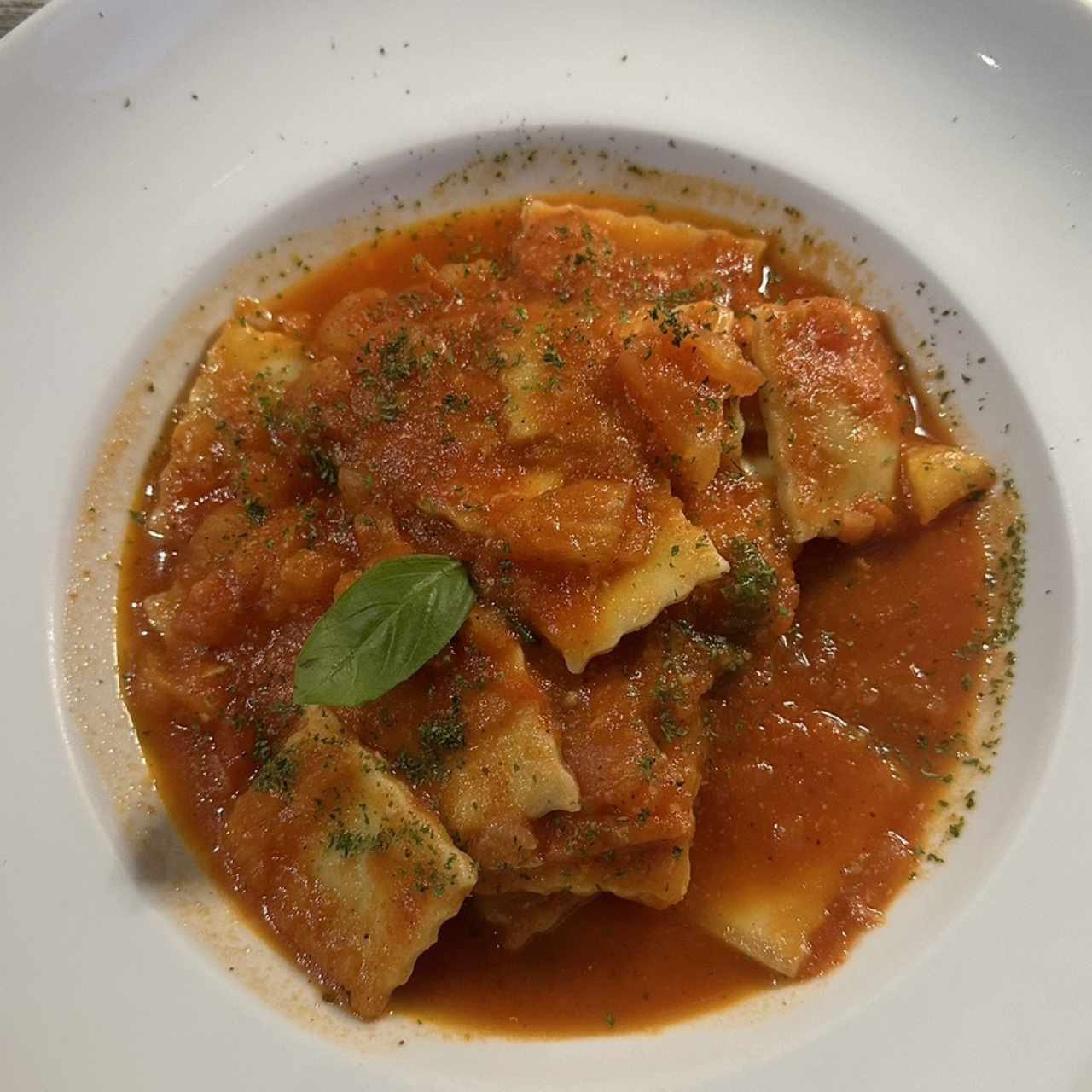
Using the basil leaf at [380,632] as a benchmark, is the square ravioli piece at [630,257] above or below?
above

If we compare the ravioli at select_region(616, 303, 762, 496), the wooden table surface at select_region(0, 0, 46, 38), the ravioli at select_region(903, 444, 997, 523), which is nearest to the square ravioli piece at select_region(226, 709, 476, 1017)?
the ravioli at select_region(616, 303, 762, 496)

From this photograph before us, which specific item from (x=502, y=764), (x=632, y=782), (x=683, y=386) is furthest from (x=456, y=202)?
(x=632, y=782)

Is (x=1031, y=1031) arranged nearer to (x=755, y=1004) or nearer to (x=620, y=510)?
(x=755, y=1004)

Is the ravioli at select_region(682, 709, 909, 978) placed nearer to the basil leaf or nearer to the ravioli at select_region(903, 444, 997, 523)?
the ravioli at select_region(903, 444, 997, 523)

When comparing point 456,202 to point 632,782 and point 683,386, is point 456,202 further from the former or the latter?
point 632,782

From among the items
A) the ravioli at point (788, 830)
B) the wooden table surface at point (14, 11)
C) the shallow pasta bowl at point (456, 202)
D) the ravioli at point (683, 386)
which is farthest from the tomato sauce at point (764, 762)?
the wooden table surface at point (14, 11)

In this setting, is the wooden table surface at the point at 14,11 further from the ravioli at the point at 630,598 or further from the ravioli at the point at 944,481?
the ravioli at the point at 944,481
